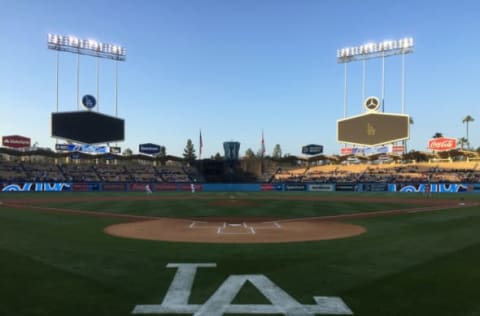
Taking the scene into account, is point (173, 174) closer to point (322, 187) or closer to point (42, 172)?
point (42, 172)

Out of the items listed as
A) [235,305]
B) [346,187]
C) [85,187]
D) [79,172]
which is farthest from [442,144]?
[235,305]

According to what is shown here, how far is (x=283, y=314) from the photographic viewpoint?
19.9 ft

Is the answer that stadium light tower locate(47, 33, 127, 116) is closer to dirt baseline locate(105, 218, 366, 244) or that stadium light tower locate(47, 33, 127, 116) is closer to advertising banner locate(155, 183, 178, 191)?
advertising banner locate(155, 183, 178, 191)

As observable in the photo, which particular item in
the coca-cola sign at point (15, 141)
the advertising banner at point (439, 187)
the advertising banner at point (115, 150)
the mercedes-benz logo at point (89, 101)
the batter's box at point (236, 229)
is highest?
the mercedes-benz logo at point (89, 101)

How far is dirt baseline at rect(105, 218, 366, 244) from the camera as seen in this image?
1437 centimetres

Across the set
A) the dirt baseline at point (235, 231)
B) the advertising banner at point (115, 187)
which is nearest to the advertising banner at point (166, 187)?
the advertising banner at point (115, 187)

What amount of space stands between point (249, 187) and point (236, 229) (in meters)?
44.6

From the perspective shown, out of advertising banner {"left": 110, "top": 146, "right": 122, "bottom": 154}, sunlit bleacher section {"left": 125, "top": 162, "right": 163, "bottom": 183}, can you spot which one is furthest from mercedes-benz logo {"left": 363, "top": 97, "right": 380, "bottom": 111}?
advertising banner {"left": 110, "top": 146, "right": 122, "bottom": 154}

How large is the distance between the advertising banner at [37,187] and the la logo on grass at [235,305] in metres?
52.0

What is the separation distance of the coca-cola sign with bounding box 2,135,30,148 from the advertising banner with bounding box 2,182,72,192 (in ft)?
46.1

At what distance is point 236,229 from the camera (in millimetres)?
16953

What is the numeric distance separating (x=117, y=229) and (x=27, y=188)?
143 feet

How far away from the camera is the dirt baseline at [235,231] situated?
14.4m

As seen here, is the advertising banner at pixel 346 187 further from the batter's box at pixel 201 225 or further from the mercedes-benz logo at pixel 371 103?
the batter's box at pixel 201 225
